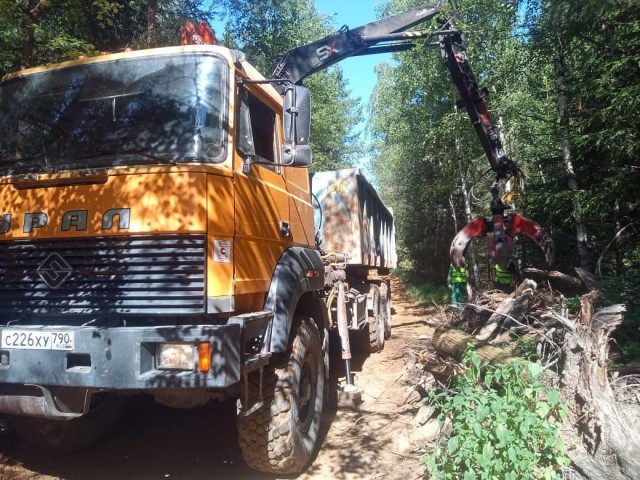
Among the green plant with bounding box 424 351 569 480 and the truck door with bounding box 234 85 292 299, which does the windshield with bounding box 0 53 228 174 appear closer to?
the truck door with bounding box 234 85 292 299

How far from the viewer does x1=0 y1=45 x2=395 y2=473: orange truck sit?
107 inches

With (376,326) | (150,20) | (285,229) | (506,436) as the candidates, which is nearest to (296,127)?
(285,229)

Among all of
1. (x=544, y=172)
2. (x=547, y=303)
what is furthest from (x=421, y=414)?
(x=544, y=172)

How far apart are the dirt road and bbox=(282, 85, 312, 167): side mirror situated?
8.31 feet

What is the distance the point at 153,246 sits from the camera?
286 cm

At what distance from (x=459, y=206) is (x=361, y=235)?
12.5 metres

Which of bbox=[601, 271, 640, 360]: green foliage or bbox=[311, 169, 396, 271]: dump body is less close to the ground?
bbox=[311, 169, 396, 271]: dump body

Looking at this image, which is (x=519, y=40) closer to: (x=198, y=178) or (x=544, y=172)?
(x=544, y=172)

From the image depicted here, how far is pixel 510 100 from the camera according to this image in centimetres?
1195

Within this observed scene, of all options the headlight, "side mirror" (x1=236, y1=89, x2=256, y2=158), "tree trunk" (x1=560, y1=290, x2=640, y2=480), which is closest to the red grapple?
"tree trunk" (x1=560, y1=290, x2=640, y2=480)

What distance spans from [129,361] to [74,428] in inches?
81.3

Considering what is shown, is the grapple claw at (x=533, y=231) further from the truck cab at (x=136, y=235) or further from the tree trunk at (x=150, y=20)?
the tree trunk at (x=150, y=20)

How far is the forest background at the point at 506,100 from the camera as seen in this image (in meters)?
5.77

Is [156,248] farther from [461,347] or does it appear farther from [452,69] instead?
[452,69]
